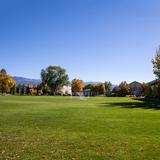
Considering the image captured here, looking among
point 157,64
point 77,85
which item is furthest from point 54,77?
point 157,64

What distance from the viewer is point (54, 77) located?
180 m

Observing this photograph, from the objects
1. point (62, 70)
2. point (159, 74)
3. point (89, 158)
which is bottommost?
point (89, 158)

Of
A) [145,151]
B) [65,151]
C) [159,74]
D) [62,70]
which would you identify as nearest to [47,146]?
[65,151]

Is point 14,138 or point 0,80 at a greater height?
point 0,80

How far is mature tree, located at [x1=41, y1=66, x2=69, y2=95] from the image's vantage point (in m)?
180

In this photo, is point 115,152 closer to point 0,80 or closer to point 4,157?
point 4,157

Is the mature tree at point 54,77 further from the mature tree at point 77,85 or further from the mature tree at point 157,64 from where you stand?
the mature tree at point 157,64

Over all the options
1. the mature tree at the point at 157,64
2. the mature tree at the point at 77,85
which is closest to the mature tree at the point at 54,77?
the mature tree at the point at 77,85

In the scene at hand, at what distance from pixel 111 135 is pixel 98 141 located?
1890mm

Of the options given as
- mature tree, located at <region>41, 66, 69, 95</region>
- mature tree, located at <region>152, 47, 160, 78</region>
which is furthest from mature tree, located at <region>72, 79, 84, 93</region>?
Answer: mature tree, located at <region>152, 47, 160, 78</region>

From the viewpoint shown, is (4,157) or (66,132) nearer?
(4,157)

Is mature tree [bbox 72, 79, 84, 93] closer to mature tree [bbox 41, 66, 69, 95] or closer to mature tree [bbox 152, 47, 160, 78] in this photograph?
mature tree [bbox 41, 66, 69, 95]

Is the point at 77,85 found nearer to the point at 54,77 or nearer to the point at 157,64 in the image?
the point at 54,77

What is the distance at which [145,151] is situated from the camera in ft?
38.1
